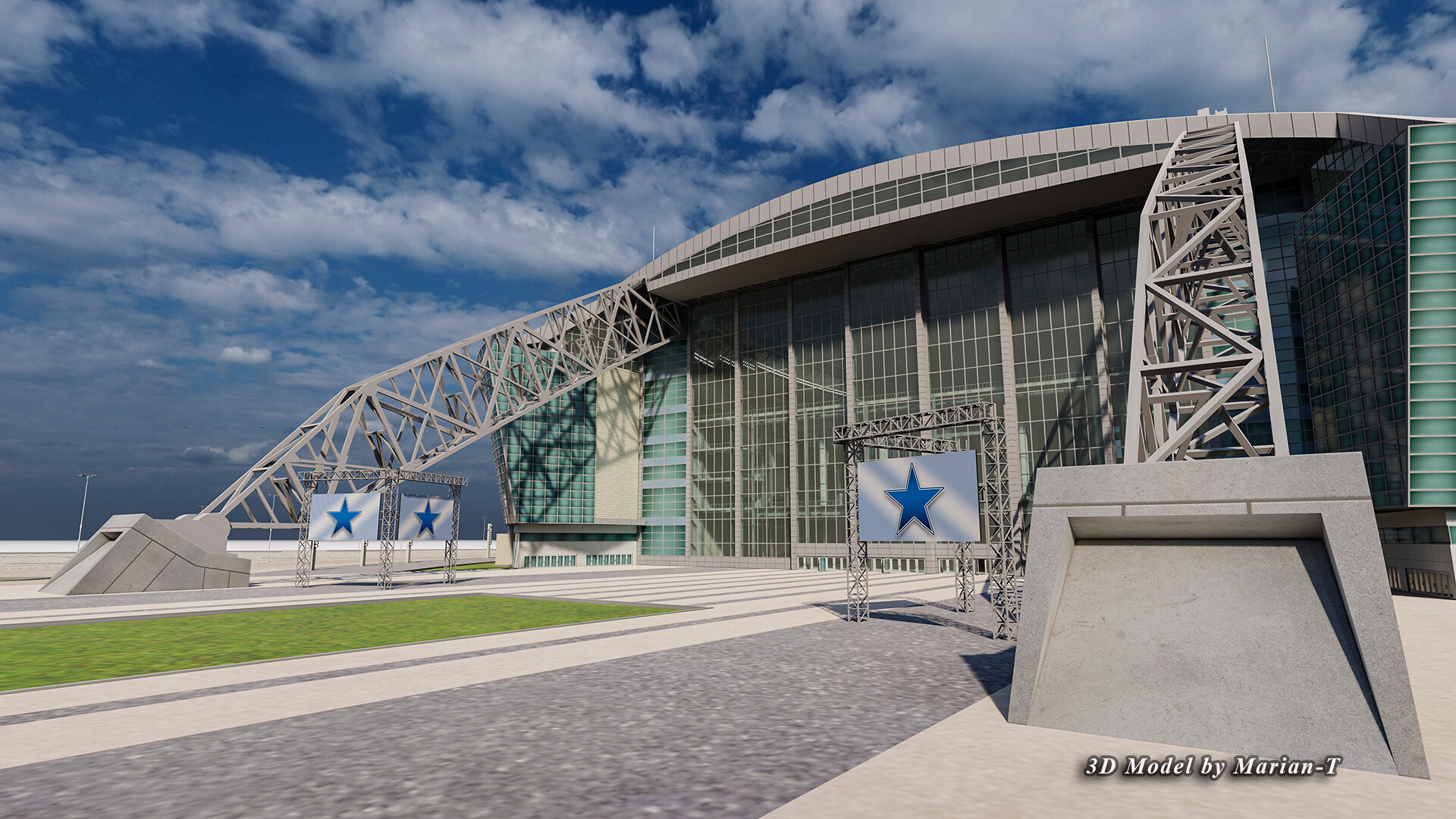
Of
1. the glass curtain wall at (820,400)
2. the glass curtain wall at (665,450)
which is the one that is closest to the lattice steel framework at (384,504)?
the glass curtain wall at (665,450)

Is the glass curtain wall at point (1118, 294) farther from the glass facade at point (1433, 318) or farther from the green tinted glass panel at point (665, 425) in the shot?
the green tinted glass panel at point (665, 425)

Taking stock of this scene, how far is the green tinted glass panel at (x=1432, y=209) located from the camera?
89.0 ft

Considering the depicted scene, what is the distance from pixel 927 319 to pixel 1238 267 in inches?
1220

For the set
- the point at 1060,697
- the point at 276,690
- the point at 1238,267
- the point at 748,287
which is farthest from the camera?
the point at 748,287

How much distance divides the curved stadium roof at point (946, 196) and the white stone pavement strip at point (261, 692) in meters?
35.2

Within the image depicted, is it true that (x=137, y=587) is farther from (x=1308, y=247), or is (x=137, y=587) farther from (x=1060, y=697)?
(x=1308, y=247)

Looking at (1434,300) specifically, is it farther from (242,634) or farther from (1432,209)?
(242,634)

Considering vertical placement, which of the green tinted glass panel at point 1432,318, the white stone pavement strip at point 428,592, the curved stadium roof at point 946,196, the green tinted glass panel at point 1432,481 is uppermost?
the curved stadium roof at point 946,196

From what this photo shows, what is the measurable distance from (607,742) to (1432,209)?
35.8 metres

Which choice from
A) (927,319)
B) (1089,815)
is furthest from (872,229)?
(1089,815)

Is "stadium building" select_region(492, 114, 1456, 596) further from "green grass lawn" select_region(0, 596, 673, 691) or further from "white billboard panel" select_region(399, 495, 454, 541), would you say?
"white billboard panel" select_region(399, 495, 454, 541)

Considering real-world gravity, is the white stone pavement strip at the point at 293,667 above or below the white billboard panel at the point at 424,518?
below

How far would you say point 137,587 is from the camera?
3284 centimetres

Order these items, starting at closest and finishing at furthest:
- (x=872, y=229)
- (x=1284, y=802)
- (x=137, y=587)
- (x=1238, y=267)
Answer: (x=1284, y=802) < (x=1238, y=267) < (x=137, y=587) < (x=872, y=229)
